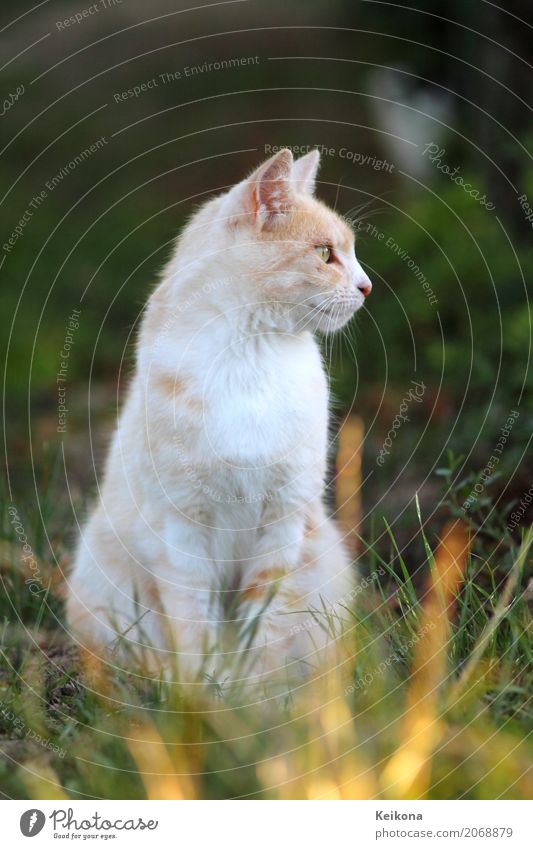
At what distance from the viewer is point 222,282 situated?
3150 mm

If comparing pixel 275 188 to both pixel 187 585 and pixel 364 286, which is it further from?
pixel 187 585

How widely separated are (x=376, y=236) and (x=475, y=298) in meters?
0.84

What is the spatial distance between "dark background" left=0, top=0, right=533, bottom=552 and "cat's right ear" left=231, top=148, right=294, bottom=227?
2.36 ft

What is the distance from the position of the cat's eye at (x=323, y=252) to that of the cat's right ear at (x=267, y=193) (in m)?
0.16

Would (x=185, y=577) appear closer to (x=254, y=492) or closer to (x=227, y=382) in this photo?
(x=254, y=492)

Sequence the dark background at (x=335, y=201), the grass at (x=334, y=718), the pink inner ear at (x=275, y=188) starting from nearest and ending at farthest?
the grass at (x=334, y=718) < the pink inner ear at (x=275, y=188) < the dark background at (x=335, y=201)

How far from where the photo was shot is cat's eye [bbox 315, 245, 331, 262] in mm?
3162

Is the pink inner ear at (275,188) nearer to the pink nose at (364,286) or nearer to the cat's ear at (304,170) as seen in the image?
the cat's ear at (304,170)

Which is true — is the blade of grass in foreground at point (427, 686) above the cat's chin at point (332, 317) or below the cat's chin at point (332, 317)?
below

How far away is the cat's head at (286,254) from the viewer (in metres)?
3.09

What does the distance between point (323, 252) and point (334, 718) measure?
4.93ft

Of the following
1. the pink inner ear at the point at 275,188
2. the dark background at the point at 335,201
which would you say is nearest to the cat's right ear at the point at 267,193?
the pink inner ear at the point at 275,188

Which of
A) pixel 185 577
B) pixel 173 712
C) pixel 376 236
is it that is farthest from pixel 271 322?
pixel 376 236
